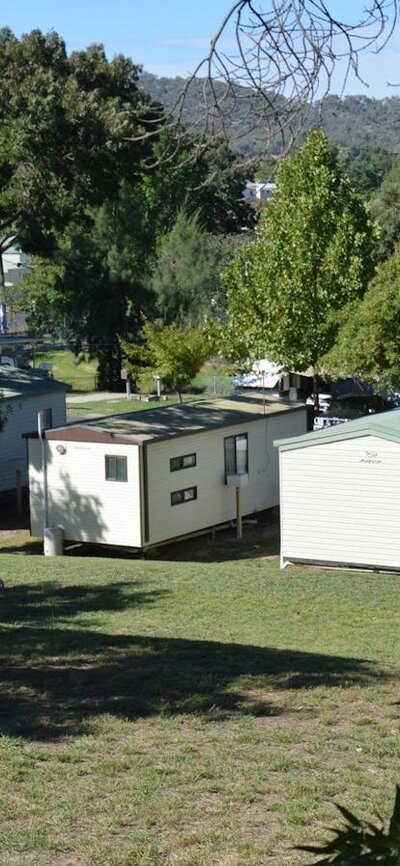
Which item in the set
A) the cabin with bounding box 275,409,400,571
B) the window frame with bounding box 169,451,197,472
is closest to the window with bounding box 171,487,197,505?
the window frame with bounding box 169,451,197,472

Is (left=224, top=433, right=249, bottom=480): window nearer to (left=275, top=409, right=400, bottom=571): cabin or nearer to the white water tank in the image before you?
(left=275, top=409, right=400, bottom=571): cabin

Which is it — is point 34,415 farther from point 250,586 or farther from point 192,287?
point 192,287

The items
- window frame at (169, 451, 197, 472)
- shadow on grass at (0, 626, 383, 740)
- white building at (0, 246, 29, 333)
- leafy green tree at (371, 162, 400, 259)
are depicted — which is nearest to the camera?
shadow on grass at (0, 626, 383, 740)

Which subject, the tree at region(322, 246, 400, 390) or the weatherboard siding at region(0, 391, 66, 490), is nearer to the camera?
the tree at region(322, 246, 400, 390)

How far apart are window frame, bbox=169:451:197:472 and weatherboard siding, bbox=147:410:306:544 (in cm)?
6

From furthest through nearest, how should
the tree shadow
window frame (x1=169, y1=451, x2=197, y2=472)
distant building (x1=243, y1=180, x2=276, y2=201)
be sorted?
window frame (x1=169, y1=451, x2=197, y2=472)
the tree shadow
distant building (x1=243, y1=180, x2=276, y2=201)

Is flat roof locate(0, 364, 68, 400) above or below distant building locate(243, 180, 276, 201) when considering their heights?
A: below

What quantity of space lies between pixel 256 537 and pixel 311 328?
7.39 metres

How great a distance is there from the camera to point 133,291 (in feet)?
159

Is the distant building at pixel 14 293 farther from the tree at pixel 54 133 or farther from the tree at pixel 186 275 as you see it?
the tree at pixel 54 133

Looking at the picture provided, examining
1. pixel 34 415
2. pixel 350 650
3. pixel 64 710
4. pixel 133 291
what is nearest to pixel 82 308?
pixel 133 291

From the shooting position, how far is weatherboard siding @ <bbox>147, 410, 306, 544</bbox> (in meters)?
22.8

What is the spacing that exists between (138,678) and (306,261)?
2077 cm

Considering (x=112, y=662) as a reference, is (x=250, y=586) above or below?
below
